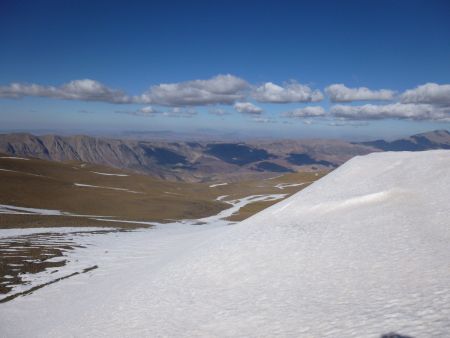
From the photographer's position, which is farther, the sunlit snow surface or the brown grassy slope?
the brown grassy slope

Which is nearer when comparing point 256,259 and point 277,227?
point 256,259

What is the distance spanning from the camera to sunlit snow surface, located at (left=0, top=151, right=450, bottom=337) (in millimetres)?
13078

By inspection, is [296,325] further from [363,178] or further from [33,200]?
[33,200]

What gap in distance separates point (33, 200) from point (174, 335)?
77076 millimetres

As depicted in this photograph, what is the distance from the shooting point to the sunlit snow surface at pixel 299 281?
515 inches

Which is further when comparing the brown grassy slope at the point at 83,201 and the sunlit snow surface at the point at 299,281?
the brown grassy slope at the point at 83,201

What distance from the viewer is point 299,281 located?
59.4ft

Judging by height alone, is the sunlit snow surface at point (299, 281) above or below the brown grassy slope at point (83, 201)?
above

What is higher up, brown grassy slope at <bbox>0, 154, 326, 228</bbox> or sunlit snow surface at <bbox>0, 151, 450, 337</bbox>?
sunlit snow surface at <bbox>0, 151, 450, 337</bbox>

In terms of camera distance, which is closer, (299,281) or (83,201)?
(299,281)

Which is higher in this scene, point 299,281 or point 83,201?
point 299,281

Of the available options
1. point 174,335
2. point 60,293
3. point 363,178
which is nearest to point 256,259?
point 174,335

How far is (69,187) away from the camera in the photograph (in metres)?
96.6

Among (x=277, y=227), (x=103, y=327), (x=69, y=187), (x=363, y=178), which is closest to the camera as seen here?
(x=103, y=327)
